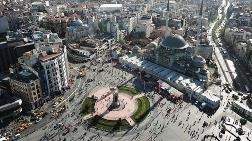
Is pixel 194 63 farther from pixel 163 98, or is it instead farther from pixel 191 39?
pixel 191 39

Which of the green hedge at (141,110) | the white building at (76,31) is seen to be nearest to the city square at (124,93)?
the green hedge at (141,110)

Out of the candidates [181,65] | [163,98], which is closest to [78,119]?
[163,98]

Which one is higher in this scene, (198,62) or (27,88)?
(198,62)

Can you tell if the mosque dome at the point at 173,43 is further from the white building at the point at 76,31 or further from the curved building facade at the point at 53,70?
the white building at the point at 76,31

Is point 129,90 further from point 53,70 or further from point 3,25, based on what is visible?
point 3,25

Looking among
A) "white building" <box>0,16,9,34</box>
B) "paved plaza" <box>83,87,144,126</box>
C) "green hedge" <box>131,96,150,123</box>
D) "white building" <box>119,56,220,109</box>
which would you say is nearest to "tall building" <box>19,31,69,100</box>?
"paved plaza" <box>83,87,144,126</box>

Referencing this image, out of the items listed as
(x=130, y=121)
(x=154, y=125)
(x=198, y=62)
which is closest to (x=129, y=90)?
(x=130, y=121)
